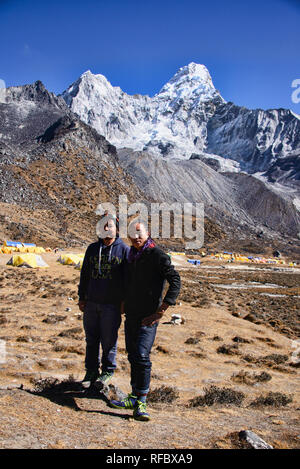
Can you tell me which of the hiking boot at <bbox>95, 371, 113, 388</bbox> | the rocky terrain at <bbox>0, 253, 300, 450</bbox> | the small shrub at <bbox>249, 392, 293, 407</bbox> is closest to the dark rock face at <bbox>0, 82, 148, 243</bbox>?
the rocky terrain at <bbox>0, 253, 300, 450</bbox>

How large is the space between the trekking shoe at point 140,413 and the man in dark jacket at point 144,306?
0.10ft

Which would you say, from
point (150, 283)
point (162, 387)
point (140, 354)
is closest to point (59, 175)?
point (162, 387)

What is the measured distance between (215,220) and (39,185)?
57.2 metres

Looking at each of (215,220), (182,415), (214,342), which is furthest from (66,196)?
(182,415)

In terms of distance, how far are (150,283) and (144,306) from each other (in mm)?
305

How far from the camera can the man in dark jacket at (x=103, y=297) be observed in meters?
4.54

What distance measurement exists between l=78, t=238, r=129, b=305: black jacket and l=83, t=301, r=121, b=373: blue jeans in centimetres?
12

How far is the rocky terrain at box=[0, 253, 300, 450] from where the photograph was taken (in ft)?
11.2

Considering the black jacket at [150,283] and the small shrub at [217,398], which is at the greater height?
the black jacket at [150,283]

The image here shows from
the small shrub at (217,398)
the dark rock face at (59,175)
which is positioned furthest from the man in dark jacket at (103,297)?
the dark rock face at (59,175)

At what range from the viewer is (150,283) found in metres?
4.18

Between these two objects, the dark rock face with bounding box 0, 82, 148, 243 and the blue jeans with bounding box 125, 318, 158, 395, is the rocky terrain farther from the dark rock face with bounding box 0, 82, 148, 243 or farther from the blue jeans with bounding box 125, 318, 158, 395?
the dark rock face with bounding box 0, 82, 148, 243

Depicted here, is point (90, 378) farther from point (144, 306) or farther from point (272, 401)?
point (272, 401)

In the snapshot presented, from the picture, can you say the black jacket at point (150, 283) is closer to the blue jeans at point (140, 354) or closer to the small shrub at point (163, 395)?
the blue jeans at point (140, 354)
